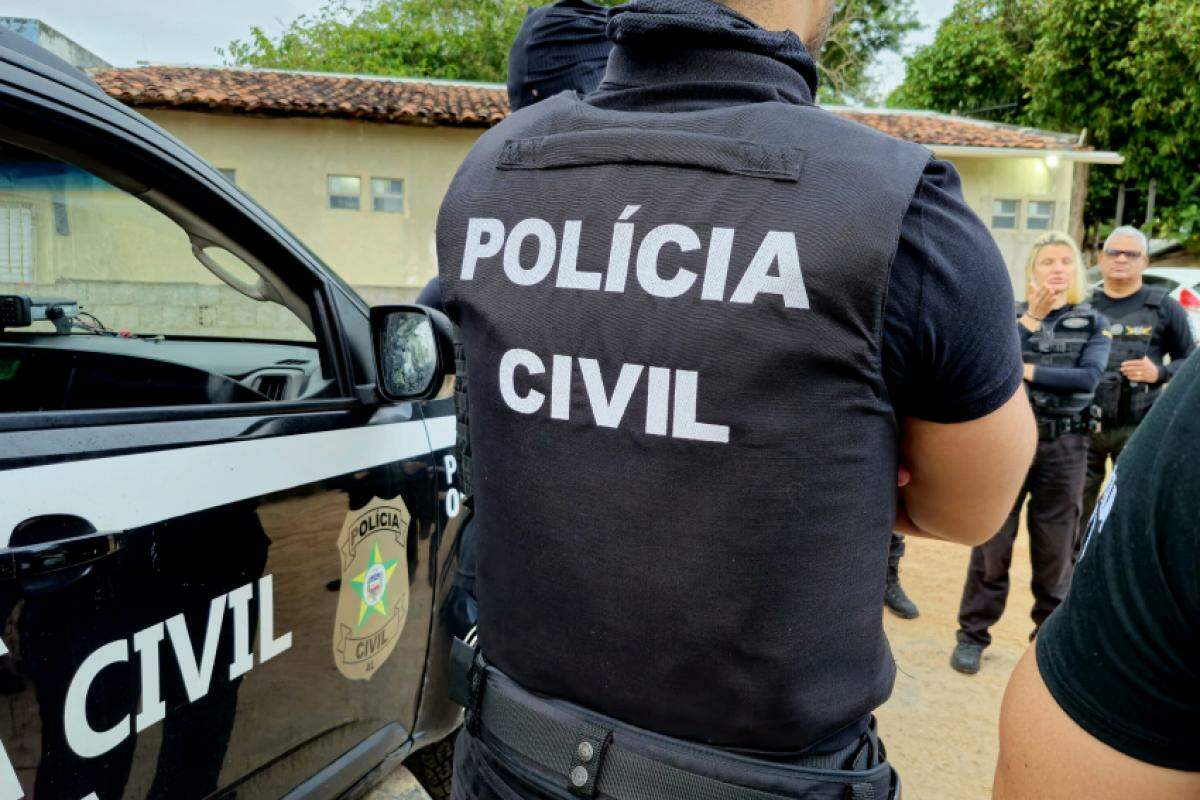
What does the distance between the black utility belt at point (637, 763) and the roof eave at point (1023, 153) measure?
48.1ft

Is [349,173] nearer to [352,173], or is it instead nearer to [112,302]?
[352,173]

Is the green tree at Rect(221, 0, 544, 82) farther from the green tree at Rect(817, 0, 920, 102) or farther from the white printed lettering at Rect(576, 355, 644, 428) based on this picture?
the white printed lettering at Rect(576, 355, 644, 428)

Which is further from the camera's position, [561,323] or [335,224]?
[335,224]

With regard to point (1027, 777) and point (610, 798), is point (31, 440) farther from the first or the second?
point (1027, 777)

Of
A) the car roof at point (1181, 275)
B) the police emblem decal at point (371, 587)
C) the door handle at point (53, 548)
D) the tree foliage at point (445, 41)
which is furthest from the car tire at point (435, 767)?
the tree foliage at point (445, 41)

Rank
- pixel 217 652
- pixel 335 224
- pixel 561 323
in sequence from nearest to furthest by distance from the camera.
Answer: pixel 561 323 < pixel 217 652 < pixel 335 224

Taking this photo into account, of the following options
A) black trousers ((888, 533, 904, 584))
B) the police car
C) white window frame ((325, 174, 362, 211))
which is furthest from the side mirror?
white window frame ((325, 174, 362, 211))

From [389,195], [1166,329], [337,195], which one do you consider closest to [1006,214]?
[389,195]

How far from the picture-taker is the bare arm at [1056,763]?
2.20 feet

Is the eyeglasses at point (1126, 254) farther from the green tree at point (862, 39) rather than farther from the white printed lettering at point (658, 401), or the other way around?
the green tree at point (862, 39)

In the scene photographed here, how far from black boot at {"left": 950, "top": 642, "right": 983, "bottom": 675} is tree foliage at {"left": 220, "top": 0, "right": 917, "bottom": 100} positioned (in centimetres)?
2399

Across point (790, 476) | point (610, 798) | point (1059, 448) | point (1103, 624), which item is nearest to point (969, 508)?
point (790, 476)

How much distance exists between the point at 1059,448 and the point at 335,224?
41.3 ft

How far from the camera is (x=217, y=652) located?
136 cm
